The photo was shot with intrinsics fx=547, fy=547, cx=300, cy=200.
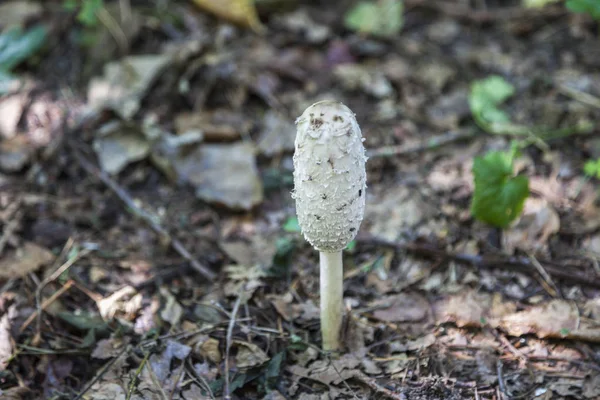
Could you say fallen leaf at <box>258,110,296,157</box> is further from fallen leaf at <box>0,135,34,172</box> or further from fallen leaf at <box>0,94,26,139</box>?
fallen leaf at <box>0,94,26,139</box>

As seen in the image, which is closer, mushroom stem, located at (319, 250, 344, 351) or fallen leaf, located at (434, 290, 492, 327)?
mushroom stem, located at (319, 250, 344, 351)

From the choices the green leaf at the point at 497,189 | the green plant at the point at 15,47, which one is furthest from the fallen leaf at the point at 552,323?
the green plant at the point at 15,47

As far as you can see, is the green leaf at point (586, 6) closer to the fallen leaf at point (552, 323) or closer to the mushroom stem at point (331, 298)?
the fallen leaf at point (552, 323)

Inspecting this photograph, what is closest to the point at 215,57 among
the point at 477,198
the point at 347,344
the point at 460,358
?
the point at 477,198

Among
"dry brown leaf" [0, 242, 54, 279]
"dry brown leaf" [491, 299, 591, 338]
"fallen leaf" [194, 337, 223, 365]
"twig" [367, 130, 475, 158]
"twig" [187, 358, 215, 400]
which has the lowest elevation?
"dry brown leaf" [491, 299, 591, 338]

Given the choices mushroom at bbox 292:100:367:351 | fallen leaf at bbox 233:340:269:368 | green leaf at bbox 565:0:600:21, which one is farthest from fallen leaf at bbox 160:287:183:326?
green leaf at bbox 565:0:600:21

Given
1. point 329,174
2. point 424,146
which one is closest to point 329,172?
point 329,174

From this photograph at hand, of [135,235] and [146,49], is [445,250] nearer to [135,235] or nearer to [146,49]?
[135,235]

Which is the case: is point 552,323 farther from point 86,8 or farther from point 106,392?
point 86,8
